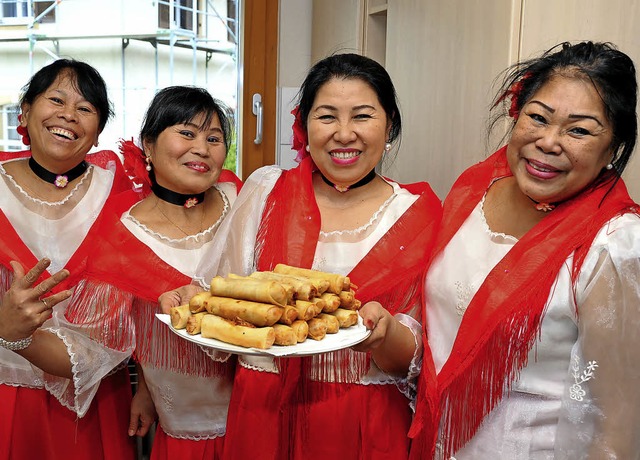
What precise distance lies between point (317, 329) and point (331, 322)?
4cm

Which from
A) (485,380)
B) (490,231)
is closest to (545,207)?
(490,231)

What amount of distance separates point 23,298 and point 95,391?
35cm

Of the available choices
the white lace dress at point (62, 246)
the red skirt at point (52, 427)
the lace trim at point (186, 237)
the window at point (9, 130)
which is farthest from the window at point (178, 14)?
the red skirt at point (52, 427)

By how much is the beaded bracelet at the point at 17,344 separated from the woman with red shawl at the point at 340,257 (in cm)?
42

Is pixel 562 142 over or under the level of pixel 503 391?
over

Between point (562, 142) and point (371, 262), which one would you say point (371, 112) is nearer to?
point (371, 262)

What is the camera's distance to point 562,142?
1221 mm

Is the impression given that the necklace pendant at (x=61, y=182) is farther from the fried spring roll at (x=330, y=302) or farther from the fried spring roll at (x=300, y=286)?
the fried spring roll at (x=330, y=302)

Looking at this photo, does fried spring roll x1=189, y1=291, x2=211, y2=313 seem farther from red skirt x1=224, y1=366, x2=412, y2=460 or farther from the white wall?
the white wall

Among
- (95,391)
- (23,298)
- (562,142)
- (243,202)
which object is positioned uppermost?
(562,142)

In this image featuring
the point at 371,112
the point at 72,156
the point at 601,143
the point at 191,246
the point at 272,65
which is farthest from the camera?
the point at 272,65

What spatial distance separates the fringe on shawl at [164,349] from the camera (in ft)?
5.44

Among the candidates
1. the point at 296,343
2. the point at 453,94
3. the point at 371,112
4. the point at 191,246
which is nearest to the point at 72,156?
the point at 191,246

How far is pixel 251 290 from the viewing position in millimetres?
1302
